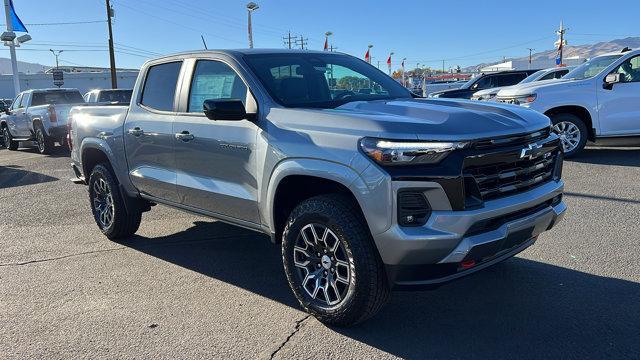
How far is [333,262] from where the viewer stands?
3547 millimetres

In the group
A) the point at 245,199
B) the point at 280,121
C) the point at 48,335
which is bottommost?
the point at 48,335

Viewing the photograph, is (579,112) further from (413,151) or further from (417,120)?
(413,151)

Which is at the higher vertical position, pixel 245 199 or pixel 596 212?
pixel 245 199

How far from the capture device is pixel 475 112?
354cm

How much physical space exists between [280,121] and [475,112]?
1.31 metres

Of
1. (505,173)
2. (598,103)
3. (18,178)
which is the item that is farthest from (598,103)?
(18,178)

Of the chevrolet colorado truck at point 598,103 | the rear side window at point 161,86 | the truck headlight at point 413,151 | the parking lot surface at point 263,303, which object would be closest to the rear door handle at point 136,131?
the rear side window at point 161,86

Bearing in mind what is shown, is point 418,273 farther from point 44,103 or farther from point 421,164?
point 44,103

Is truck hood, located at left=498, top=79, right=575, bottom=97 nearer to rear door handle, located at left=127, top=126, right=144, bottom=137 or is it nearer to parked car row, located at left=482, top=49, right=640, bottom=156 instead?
parked car row, located at left=482, top=49, right=640, bottom=156

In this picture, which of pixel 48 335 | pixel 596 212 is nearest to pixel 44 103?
pixel 48 335

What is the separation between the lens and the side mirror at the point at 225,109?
12.4 feet

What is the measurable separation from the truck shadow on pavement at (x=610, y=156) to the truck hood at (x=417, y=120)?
21.0 ft

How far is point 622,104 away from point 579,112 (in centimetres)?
67

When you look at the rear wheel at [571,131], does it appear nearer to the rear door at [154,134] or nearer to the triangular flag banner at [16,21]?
the rear door at [154,134]
